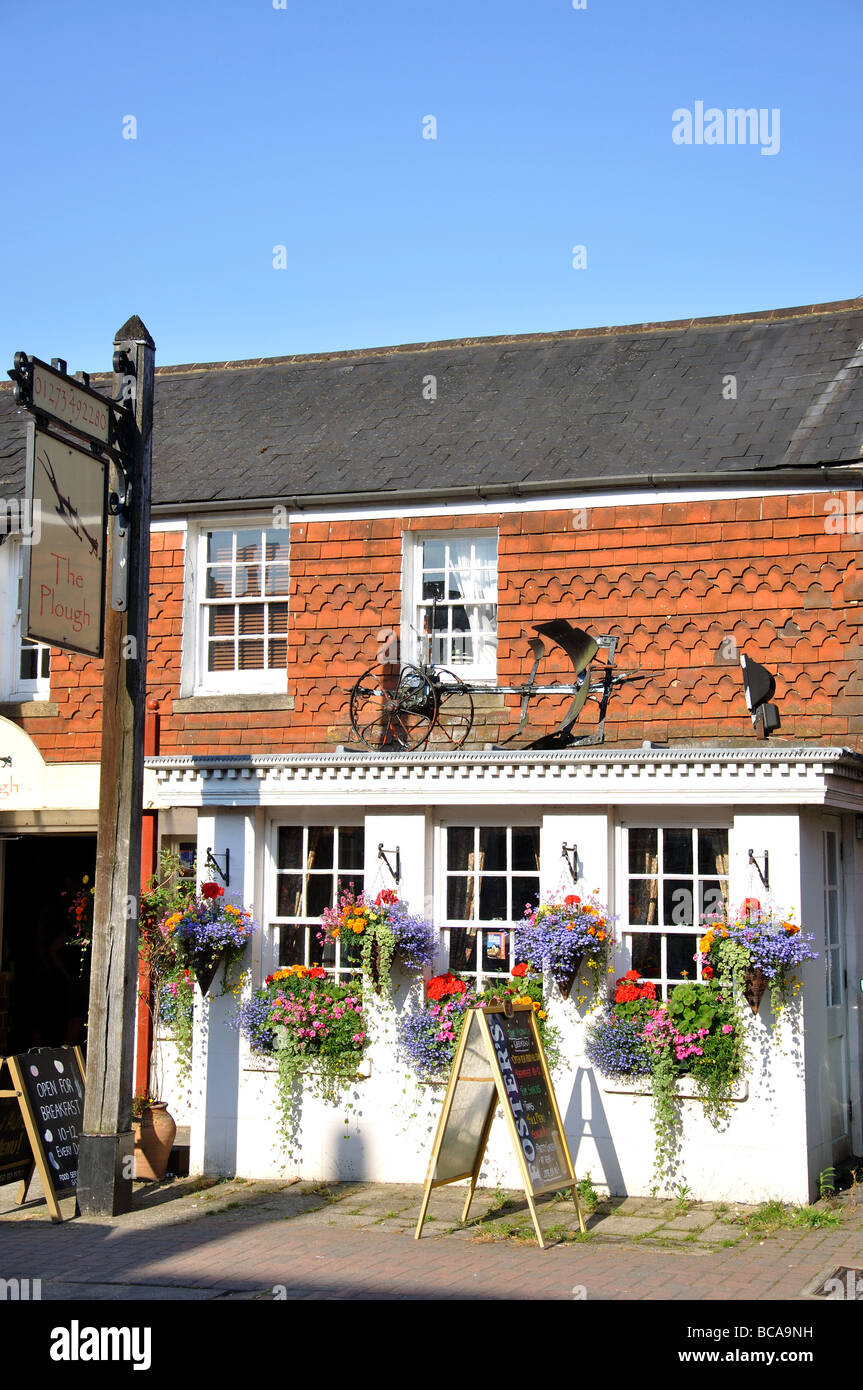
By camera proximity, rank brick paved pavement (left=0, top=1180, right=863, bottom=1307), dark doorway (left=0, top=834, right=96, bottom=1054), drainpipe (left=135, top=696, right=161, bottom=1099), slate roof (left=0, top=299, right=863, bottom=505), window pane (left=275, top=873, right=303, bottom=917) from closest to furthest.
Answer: brick paved pavement (left=0, top=1180, right=863, bottom=1307)
window pane (left=275, top=873, right=303, bottom=917)
drainpipe (left=135, top=696, right=161, bottom=1099)
slate roof (left=0, top=299, right=863, bottom=505)
dark doorway (left=0, top=834, right=96, bottom=1054)

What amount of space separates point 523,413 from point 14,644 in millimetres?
5393

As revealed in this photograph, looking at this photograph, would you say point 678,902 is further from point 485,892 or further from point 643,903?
point 485,892

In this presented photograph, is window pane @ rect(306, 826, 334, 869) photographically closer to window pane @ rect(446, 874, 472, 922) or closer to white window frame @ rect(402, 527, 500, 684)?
window pane @ rect(446, 874, 472, 922)

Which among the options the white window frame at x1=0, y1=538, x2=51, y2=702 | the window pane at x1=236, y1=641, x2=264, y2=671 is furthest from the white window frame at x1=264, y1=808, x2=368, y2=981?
the white window frame at x1=0, y1=538, x2=51, y2=702

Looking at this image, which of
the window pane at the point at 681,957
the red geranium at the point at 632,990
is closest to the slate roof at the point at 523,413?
the window pane at the point at 681,957

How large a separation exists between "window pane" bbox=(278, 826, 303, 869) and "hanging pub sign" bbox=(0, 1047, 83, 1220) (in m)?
2.07

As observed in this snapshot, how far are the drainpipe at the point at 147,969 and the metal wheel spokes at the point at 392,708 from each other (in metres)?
1.85

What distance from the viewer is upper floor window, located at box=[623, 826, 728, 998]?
9.80 m

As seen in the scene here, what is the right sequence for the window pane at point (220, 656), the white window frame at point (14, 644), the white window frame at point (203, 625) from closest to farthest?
the white window frame at point (203, 625)
the window pane at point (220, 656)
the white window frame at point (14, 644)

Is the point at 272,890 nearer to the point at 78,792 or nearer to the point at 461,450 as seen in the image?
the point at 78,792

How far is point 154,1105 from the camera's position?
10.6m

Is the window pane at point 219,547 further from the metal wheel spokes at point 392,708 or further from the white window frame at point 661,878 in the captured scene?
the white window frame at point 661,878

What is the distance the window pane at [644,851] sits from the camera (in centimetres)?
1005

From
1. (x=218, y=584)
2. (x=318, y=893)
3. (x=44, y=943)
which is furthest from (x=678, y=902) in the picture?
(x=44, y=943)
